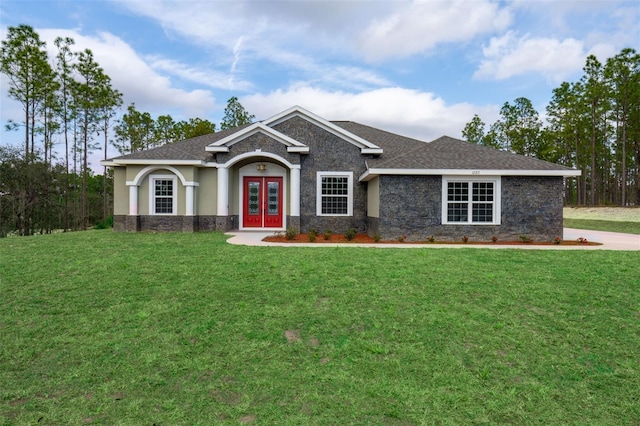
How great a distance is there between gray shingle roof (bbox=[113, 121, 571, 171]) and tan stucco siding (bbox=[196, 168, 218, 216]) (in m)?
0.65

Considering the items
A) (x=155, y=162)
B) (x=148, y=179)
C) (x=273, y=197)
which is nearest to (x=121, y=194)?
(x=148, y=179)

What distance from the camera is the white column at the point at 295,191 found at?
618 inches

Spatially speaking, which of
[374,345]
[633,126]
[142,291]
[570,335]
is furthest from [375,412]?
[633,126]

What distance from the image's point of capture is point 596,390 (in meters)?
3.89

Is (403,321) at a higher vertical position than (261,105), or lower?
lower

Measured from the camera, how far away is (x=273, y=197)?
671 inches

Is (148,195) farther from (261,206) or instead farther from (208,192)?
(261,206)

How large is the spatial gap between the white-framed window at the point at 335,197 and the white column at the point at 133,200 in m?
8.11

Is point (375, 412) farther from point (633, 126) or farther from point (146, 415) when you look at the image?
point (633, 126)

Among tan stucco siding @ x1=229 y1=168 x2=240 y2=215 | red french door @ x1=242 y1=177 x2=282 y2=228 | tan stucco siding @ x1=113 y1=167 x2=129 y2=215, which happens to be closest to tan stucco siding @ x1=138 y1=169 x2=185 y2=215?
tan stucco siding @ x1=113 y1=167 x2=129 y2=215

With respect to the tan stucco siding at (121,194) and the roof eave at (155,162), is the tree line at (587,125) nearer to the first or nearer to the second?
the roof eave at (155,162)

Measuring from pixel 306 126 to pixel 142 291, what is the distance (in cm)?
1155

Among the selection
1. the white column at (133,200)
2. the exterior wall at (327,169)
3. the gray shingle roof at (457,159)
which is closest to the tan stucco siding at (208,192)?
the white column at (133,200)

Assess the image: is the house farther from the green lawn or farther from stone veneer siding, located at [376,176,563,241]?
the green lawn
